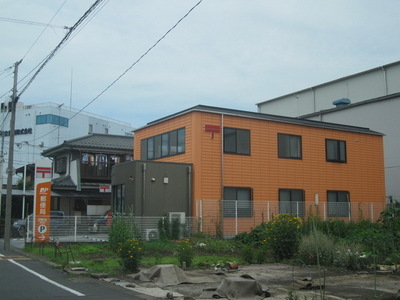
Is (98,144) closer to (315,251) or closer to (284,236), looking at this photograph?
(284,236)

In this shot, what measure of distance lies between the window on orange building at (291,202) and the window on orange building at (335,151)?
3176 mm

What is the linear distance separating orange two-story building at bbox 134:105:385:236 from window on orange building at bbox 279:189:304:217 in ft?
0.17

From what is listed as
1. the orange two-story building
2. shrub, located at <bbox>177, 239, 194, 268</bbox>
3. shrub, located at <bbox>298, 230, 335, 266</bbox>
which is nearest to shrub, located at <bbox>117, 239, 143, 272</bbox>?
shrub, located at <bbox>177, 239, 194, 268</bbox>

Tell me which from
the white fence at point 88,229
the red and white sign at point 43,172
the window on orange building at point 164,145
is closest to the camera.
→ the white fence at point 88,229

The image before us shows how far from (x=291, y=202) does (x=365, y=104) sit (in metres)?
14.2

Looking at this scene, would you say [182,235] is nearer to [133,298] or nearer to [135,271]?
[135,271]

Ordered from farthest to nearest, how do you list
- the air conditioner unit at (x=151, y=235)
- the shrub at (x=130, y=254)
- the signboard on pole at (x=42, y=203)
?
the air conditioner unit at (x=151, y=235) < the signboard on pole at (x=42, y=203) < the shrub at (x=130, y=254)

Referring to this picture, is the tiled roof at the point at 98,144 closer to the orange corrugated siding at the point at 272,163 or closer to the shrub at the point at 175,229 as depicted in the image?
the orange corrugated siding at the point at 272,163

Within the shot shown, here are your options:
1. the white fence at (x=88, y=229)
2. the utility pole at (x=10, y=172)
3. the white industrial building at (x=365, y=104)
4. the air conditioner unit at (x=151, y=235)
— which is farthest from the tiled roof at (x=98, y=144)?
the air conditioner unit at (x=151, y=235)

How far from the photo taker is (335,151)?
90.7 feet

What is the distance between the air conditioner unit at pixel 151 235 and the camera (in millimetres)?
20703

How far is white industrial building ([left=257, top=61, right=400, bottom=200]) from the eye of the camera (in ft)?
109

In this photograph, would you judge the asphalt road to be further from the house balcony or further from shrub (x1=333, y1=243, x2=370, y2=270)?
the house balcony

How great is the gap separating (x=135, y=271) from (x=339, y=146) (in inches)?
735
